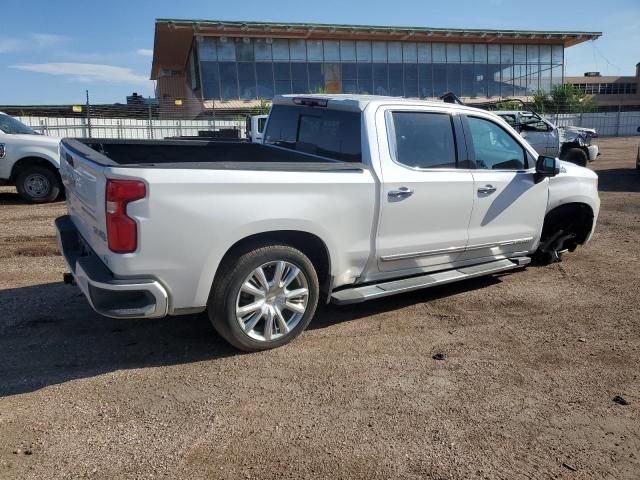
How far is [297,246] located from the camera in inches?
171

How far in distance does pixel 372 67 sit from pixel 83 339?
44.1 meters

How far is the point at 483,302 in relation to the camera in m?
5.44

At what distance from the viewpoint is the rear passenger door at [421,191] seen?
459cm

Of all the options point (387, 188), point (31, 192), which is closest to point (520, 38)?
point (31, 192)

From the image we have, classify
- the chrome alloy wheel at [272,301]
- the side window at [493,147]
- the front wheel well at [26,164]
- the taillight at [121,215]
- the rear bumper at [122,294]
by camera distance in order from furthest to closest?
the front wheel well at [26,164] < the side window at [493,147] < the chrome alloy wheel at [272,301] < the rear bumper at [122,294] < the taillight at [121,215]

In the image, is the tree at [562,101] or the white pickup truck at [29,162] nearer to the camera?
the white pickup truck at [29,162]

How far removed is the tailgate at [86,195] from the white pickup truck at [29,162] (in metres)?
6.76

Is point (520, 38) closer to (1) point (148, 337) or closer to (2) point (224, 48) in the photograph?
(2) point (224, 48)

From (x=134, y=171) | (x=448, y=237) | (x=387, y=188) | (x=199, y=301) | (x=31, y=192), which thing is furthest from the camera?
(x=31, y=192)

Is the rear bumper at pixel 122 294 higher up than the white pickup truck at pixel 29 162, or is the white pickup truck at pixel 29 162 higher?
the white pickup truck at pixel 29 162

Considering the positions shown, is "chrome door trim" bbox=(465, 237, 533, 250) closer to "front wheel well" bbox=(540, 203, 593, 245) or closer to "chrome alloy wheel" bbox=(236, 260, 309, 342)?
"front wheel well" bbox=(540, 203, 593, 245)

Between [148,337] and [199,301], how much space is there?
95 centimetres

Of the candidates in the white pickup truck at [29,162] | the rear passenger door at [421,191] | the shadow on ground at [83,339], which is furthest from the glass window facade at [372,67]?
the shadow on ground at [83,339]

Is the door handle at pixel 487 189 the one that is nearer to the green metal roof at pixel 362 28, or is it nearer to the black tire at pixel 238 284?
the black tire at pixel 238 284
